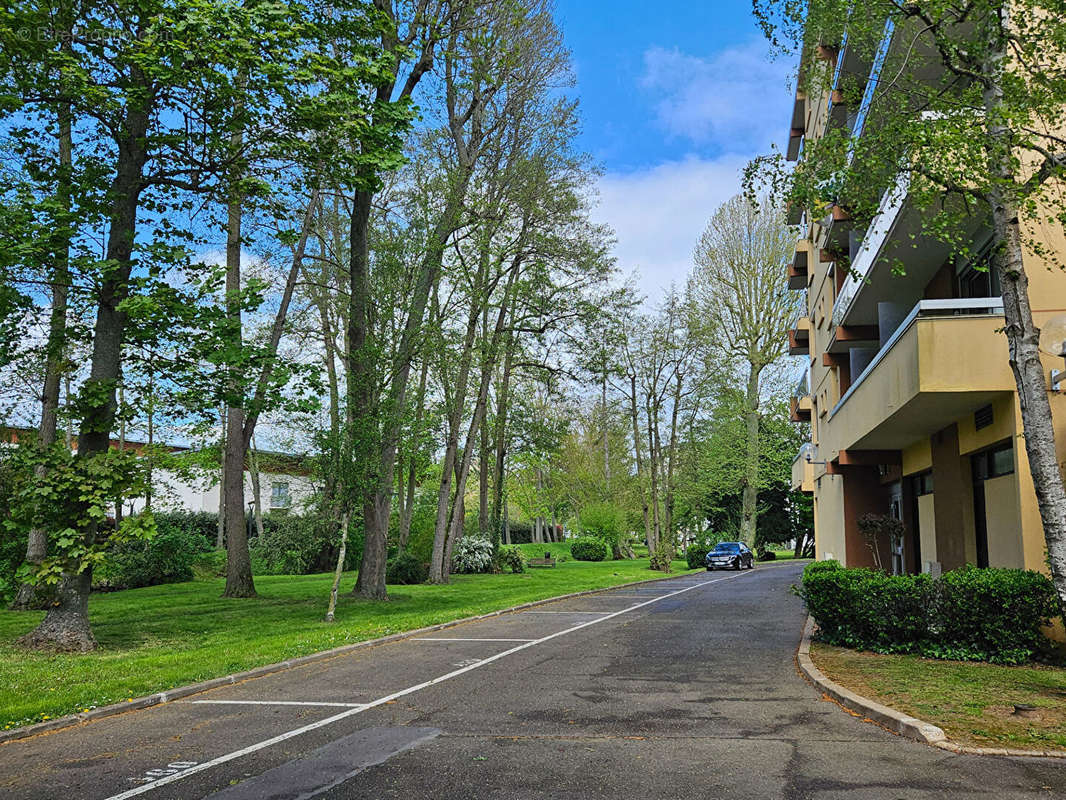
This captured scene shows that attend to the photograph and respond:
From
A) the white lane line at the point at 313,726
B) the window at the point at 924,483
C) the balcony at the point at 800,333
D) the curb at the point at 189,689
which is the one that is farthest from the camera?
the balcony at the point at 800,333

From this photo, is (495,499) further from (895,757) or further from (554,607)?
(895,757)

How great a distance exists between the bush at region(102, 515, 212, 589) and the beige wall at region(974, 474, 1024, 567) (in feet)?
86.1

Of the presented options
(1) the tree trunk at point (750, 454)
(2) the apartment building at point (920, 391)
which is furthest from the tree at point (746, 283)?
(2) the apartment building at point (920, 391)

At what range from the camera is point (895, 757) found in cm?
644

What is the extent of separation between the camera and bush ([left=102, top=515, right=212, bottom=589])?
1198 inches

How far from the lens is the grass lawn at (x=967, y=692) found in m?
7.02

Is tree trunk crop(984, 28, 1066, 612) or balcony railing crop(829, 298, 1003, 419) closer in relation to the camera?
tree trunk crop(984, 28, 1066, 612)

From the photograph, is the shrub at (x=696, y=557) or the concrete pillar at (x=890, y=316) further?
the shrub at (x=696, y=557)

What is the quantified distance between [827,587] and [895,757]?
668 centimetres

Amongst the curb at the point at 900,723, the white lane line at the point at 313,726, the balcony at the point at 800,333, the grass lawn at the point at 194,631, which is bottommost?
the grass lawn at the point at 194,631

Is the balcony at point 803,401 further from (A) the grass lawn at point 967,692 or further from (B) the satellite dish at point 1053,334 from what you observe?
(A) the grass lawn at point 967,692

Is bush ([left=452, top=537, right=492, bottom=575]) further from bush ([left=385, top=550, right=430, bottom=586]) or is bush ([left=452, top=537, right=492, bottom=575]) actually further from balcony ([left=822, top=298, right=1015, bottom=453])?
balcony ([left=822, top=298, right=1015, bottom=453])

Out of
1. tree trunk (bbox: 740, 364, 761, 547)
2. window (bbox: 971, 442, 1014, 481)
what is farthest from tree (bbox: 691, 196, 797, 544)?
window (bbox: 971, 442, 1014, 481)

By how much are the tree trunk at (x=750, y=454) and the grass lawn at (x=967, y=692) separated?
131 ft
